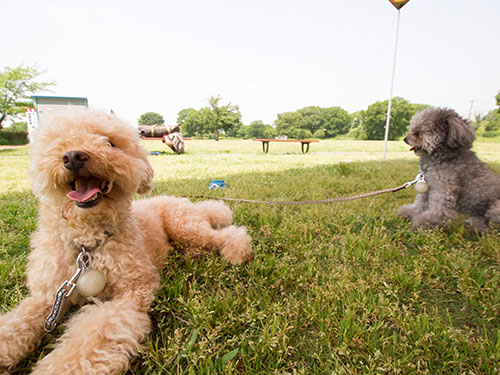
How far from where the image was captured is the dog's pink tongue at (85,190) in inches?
51.9

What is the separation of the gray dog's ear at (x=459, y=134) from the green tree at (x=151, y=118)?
8314 cm

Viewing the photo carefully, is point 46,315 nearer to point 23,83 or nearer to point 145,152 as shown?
point 145,152

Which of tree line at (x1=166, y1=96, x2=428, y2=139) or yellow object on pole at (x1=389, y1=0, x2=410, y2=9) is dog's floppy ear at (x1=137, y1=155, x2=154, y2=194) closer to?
yellow object on pole at (x1=389, y1=0, x2=410, y2=9)

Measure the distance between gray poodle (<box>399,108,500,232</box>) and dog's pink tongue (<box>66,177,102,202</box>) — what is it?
3.07m

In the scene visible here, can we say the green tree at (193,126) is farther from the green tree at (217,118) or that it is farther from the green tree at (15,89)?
the green tree at (15,89)

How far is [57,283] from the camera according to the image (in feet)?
4.37

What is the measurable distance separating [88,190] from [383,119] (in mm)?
52230

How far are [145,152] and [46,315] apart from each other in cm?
112

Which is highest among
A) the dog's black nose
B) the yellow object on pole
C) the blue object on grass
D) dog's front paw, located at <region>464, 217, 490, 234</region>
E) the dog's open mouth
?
the yellow object on pole

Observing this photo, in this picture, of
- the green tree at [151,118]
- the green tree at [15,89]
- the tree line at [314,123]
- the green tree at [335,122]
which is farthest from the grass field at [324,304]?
the green tree at [151,118]

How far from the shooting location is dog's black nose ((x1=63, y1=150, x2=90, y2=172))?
126cm

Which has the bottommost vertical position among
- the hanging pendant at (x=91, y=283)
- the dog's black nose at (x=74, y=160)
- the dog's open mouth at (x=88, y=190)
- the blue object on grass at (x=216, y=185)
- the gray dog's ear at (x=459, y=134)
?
the blue object on grass at (x=216, y=185)

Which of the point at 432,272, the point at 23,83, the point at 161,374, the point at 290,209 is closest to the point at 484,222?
the point at 432,272

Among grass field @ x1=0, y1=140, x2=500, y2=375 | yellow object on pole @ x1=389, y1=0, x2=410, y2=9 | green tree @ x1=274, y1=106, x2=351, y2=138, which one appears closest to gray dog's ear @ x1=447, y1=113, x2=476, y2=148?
grass field @ x1=0, y1=140, x2=500, y2=375
